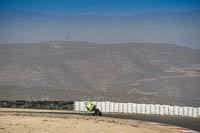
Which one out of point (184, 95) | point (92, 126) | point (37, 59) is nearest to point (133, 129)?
point (92, 126)

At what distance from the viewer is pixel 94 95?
10031 cm

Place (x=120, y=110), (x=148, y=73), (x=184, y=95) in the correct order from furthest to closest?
(x=148, y=73) → (x=184, y=95) → (x=120, y=110)

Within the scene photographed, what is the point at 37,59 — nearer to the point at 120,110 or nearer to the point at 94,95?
the point at 94,95

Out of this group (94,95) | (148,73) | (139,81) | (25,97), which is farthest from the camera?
(148,73)

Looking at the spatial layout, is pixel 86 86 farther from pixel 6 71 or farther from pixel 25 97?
pixel 25 97

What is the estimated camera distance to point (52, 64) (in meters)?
191

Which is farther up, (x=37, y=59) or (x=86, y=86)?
(x=37, y=59)

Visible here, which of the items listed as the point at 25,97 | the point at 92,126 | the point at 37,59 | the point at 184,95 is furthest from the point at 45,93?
the point at 37,59

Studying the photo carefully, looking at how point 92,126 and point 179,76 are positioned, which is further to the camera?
point 179,76

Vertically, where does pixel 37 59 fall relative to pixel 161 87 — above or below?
above

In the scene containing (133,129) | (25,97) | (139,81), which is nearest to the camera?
(133,129)

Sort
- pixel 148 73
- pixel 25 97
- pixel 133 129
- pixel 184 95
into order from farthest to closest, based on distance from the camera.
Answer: pixel 148 73, pixel 184 95, pixel 25 97, pixel 133 129

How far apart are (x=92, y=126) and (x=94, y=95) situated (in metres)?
76.2

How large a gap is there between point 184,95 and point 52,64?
66005 millimetres
